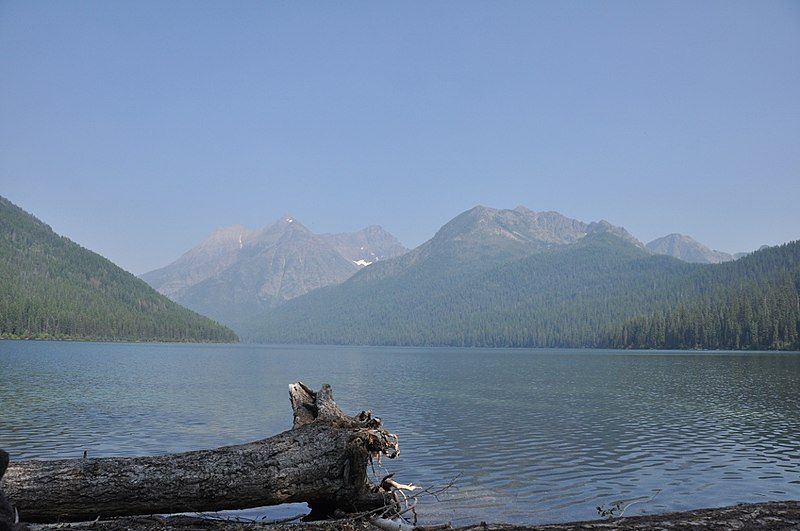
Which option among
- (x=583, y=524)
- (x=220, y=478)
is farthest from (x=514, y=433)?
(x=220, y=478)

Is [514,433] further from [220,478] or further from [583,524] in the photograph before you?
[220,478]

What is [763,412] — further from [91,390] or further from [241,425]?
[91,390]

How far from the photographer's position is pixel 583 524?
8.91 meters

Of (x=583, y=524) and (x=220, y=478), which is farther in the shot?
(x=220, y=478)

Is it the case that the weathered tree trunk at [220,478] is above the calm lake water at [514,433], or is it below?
above

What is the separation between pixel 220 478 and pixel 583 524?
609cm

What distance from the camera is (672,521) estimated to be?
8.98m

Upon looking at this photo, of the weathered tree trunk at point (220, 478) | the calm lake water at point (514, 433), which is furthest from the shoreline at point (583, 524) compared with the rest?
the calm lake water at point (514, 433)

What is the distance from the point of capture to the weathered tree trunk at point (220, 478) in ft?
32.4

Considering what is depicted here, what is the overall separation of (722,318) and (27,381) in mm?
199796

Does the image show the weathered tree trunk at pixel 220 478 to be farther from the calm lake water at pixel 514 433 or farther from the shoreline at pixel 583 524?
the calm lake water at pixel 514 433

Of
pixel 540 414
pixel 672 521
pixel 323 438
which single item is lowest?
pixel 540 414

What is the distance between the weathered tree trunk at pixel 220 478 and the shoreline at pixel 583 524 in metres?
0.35

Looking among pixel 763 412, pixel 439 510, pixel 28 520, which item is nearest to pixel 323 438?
pixel 28 520
